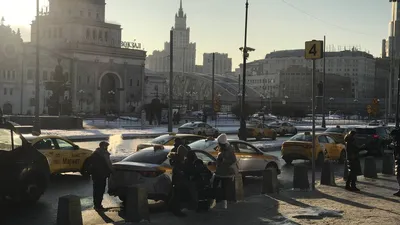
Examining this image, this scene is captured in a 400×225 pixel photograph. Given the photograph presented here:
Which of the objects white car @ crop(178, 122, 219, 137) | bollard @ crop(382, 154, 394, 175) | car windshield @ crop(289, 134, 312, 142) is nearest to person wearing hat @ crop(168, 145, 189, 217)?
bollard @ crop(382, 154, 394, 175)

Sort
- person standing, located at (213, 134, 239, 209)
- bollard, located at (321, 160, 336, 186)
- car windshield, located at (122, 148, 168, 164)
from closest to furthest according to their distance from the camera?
person standing, located at (213, 134, 239, 209) < car windshield, located at (122, 148, 168, 164) < bollard, located at (321, 160, 336, 186)

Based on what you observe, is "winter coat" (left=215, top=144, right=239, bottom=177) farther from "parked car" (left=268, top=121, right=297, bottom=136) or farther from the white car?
"parked car" (left=268, top=121, right=297, bottom=136)

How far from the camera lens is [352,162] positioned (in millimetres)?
15156

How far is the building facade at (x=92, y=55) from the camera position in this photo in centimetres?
11219

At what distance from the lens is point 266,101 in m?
168

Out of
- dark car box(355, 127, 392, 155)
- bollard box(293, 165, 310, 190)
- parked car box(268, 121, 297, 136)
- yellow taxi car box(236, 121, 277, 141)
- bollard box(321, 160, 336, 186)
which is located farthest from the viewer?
parked car box(268, 121, 297, 136)

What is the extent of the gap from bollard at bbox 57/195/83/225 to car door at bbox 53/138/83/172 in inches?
322

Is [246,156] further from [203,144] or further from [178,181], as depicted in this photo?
[178,181]

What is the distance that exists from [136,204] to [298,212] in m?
3.62

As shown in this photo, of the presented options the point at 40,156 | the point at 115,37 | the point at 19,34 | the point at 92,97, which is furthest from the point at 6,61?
the point at 40,156

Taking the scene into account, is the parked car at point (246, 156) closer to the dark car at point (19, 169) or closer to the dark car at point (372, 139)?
the dark car at point (19, 169)

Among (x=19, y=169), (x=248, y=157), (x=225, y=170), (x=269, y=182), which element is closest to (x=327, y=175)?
(x=248, y=157)

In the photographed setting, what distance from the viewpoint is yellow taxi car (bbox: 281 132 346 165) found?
23.2 meters

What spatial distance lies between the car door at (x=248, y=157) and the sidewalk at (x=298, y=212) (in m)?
2.34
